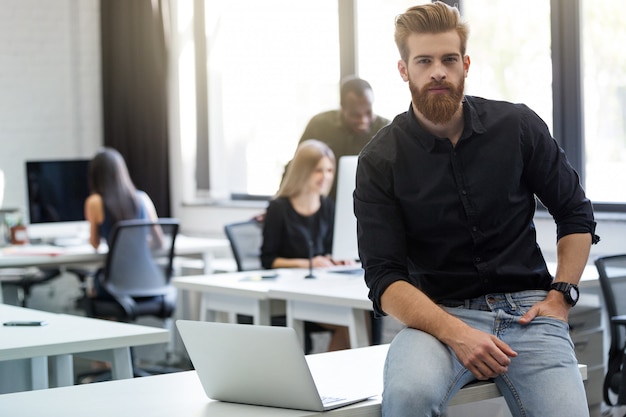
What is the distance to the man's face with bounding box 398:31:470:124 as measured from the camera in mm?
2252

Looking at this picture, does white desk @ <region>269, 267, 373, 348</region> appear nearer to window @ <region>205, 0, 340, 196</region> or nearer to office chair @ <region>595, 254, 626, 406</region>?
office chair @ <region>595, 254, 626, 406</region>

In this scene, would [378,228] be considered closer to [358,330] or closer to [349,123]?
[358,330]

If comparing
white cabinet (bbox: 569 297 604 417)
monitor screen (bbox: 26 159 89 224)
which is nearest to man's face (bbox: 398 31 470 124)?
white cabinet (bbox: 569 297 604 417)

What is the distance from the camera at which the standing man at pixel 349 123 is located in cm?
479

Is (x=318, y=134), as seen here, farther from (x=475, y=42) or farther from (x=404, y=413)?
(x=404, y=413)

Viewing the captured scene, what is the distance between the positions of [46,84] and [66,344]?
16.0 ft

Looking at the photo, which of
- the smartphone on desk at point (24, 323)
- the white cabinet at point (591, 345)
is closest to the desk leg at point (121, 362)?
the smartphone on desk at point (24, 323)

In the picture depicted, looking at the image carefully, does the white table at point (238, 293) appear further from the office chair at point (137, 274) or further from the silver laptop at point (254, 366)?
the silver laptop at point (254, 366)

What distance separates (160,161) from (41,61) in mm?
1076

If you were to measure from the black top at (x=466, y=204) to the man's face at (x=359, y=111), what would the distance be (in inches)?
96.6

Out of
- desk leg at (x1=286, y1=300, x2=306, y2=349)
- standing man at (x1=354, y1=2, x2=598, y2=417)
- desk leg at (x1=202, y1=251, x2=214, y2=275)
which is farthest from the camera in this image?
desk leg at (x1=202, y1=251, x2=214, y2=275)

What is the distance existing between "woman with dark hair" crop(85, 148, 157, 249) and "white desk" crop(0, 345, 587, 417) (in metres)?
3.35

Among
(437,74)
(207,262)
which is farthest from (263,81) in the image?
(437,74)

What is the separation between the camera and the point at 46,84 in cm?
723
